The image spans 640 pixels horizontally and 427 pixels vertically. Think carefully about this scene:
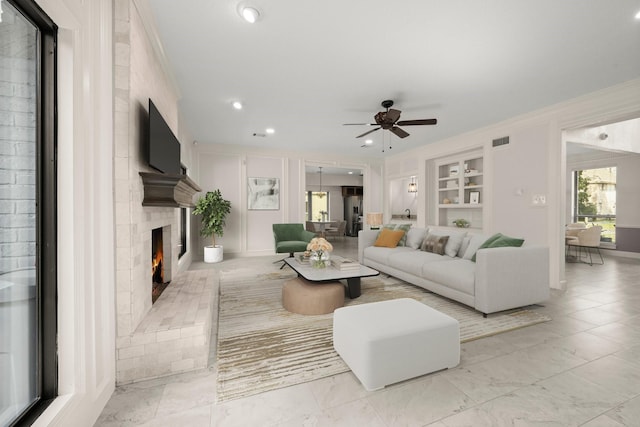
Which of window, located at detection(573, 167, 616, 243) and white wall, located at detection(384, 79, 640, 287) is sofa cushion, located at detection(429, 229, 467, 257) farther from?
window, located at detection(573, 167, 616, 243)

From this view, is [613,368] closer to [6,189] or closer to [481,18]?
[481,18]

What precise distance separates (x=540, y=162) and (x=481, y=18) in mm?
2946

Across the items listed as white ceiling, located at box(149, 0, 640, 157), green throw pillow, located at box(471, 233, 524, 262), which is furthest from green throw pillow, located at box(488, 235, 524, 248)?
white ceiling, located at box(149, 0, 640, 157)

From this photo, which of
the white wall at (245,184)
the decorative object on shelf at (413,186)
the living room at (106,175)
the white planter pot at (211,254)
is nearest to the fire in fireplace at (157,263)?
the living room at (106,175)

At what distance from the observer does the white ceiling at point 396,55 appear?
2043 millimetres

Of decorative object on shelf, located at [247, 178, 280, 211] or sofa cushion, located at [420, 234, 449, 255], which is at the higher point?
decorative object on shelf, located at [247, 178, 280, 211]

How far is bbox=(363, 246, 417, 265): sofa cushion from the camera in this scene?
14.2ft

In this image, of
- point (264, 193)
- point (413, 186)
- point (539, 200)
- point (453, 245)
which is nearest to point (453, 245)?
point (453, 245)

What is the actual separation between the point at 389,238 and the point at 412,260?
0.99 m

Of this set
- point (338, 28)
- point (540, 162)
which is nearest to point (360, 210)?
point (540, 162)

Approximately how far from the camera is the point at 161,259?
9.30 feet

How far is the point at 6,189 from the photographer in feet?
3.45

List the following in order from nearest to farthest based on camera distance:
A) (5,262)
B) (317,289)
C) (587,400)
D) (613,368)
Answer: (5,262), (587,400), (613,368), (317,289)

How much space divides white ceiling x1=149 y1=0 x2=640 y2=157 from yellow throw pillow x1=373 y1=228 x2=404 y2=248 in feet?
6.42
